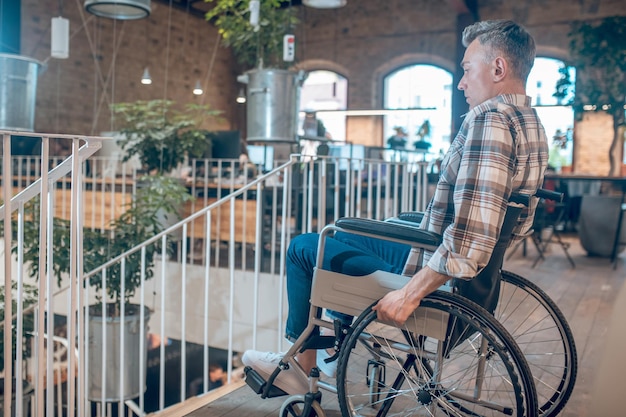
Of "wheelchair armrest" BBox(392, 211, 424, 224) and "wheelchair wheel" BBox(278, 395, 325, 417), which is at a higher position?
"wheelchair armrest" BBox(392, 211, 424, 224)

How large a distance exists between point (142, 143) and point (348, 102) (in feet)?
22.0

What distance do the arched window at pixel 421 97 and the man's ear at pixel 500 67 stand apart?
9.24m

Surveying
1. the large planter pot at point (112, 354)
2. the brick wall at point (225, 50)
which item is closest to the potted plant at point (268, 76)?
the large planter pot at point (112, 354)

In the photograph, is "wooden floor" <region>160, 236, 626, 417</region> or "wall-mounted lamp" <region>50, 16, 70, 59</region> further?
"wall-mounted lamp" <region>50, 16, 70, 59</region>

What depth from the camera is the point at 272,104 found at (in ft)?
16.1

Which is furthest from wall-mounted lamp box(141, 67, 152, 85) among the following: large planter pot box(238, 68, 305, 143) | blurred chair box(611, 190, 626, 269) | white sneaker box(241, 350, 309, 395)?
white sneaker box(241, 350, 309, 395)

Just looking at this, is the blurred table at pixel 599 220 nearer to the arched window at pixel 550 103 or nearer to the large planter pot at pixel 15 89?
the arched window at pixel 550 103

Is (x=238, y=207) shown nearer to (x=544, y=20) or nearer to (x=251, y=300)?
(x=251, y=300)

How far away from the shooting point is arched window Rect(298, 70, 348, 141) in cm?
1141

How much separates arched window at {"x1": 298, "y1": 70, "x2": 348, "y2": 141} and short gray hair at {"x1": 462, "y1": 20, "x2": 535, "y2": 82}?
9812 mm

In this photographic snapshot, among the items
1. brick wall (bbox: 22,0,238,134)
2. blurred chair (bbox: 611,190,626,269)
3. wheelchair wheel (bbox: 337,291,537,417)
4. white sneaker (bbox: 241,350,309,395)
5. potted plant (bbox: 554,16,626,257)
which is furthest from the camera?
brick wall (bbox: 22,0,238,134)

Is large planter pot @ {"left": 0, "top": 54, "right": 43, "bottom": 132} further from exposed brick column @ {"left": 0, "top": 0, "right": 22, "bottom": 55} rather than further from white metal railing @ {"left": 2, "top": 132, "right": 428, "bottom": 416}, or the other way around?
exposed brick column @ {"left": 0, "top": 0, "right": 22, "bottom": 55}

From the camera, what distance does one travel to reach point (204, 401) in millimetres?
2133

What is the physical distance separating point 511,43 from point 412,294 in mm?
594
